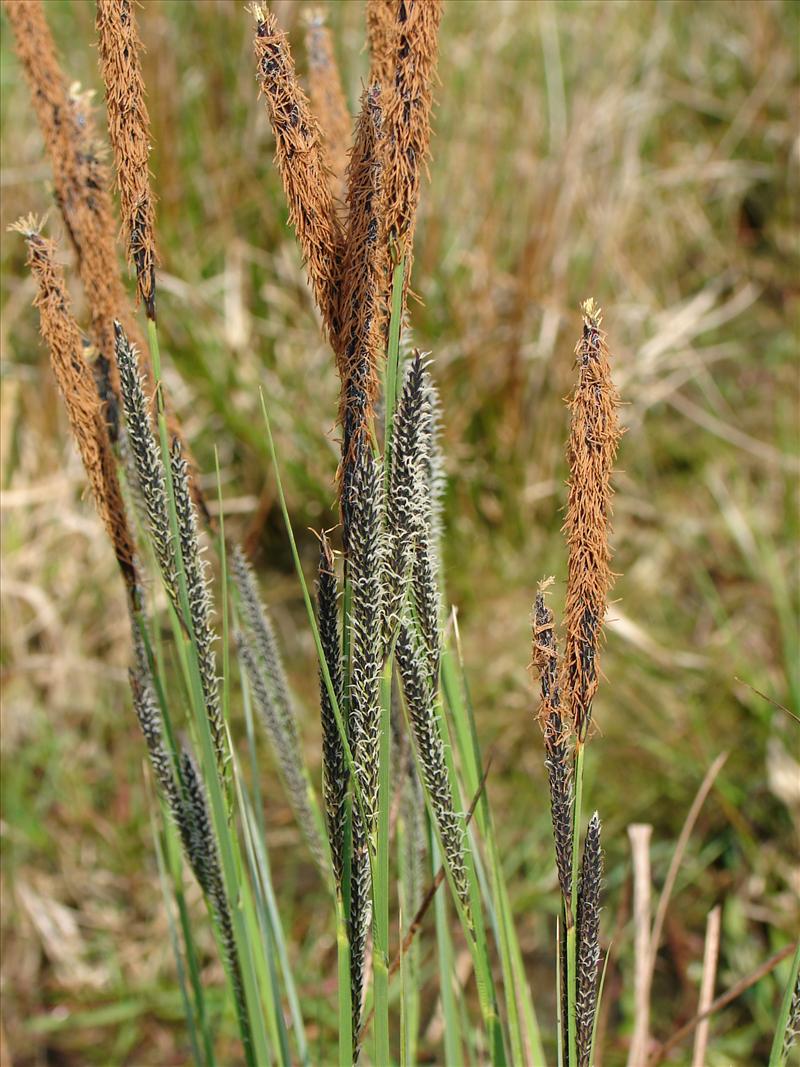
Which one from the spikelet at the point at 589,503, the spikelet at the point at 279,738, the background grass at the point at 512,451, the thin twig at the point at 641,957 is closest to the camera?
the spikelet at the point at 589,503

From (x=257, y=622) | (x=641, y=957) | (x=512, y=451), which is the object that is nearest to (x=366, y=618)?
(x=257, y=622)

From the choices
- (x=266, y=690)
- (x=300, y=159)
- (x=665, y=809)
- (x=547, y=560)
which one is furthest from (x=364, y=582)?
(x=547, y=560)

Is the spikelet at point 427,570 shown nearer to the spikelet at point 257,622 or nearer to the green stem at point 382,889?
the green stem at point 382,889

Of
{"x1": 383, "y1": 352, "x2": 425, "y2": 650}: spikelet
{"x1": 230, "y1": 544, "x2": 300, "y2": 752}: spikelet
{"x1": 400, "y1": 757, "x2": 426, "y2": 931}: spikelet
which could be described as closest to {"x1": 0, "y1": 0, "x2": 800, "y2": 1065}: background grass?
{"x1": 400, "y1": 757, "x2": 426, "y2": 931}: spikelet

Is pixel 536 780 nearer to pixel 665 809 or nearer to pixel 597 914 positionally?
pixel 665 809

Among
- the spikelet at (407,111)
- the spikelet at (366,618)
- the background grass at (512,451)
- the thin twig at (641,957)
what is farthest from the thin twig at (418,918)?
the background grass at (512,451)

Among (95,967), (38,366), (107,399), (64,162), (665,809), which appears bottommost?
(95,967)
